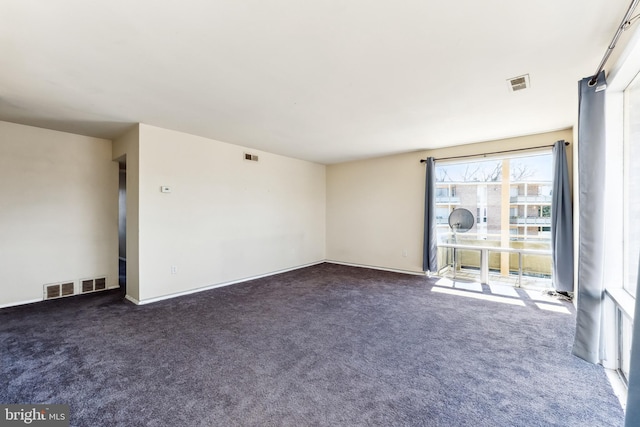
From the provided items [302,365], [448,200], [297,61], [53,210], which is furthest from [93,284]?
[448,200]

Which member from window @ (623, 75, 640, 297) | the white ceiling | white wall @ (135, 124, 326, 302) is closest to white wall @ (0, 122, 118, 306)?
the white ceiling

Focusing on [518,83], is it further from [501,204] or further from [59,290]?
[59,290]

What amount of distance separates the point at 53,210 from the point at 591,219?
6276mm

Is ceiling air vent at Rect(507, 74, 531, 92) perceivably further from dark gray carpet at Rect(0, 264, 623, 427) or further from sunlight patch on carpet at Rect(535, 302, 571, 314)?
sunlight patch on carpet at Rect(535, 302, 571, 314)

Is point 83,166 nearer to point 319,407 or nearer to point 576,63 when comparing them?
point 319,407

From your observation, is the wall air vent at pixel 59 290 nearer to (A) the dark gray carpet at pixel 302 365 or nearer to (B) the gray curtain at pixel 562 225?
(A) the dark gray carpet at pixel 302 365

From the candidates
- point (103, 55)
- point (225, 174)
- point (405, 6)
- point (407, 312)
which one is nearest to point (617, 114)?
point (405, 6)

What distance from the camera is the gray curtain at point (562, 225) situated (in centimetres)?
378

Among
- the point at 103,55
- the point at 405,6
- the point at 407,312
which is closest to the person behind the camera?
the point at 405,6

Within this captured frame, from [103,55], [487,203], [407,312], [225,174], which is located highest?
[103,55]

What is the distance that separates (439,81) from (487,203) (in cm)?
318

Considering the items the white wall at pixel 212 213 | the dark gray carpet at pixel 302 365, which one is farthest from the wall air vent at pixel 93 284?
the white wall at pixel 212 213

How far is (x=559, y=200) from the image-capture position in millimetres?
3855

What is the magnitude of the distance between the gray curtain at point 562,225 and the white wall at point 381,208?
74 centimetres
